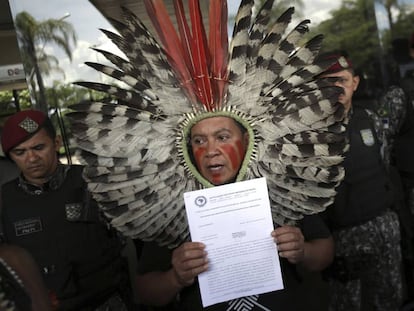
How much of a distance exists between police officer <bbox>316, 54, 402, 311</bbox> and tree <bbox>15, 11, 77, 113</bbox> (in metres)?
3.27

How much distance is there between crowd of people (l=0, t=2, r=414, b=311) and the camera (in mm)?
1350

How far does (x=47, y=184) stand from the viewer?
2.20 m

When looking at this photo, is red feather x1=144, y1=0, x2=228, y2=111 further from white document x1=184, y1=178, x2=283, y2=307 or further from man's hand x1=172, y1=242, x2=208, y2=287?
man's hand x1=172, y1=242, x2=208, y2=287

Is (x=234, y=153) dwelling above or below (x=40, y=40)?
below

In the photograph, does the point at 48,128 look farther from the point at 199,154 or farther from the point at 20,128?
the point at 199,154

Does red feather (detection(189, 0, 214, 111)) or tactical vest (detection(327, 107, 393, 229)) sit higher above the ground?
red feather (detection(189, 0, 214, 111))

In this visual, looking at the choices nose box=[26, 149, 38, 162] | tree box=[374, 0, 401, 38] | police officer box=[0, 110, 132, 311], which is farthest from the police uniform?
tree box=[374, 0, 401, 38]

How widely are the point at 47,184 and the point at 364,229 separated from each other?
165 centimetres

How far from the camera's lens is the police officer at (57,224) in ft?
6.65

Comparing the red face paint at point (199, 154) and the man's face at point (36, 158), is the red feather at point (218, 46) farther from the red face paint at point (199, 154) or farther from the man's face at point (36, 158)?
the man's face at point (36, 158)

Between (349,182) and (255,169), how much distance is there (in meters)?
1.30

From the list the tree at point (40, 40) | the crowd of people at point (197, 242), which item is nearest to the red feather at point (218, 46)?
the crowd of people at point (197, 242)

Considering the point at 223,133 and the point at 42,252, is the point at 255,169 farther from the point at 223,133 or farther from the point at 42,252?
the point at 42,252

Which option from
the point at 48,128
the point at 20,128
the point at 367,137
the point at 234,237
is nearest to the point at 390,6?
the point at 367,137
